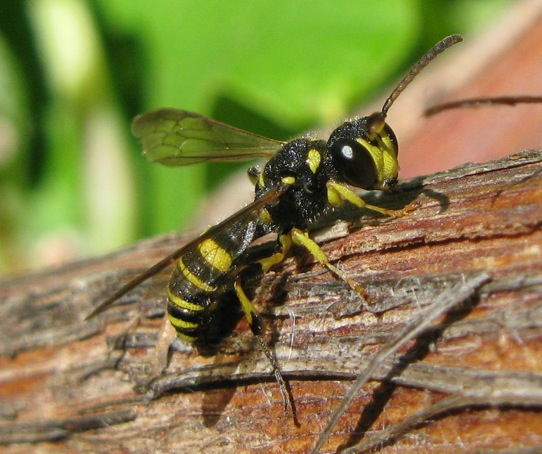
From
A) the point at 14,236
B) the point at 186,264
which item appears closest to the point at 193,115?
the point at 186,264

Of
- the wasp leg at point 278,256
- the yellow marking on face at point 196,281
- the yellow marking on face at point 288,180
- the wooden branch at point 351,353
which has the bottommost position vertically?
the wooden branch at point 351,353

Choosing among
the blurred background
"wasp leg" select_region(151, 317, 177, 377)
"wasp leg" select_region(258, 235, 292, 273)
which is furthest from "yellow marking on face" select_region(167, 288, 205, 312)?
the blurred background

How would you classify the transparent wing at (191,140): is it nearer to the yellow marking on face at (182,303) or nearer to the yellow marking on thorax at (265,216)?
the yellow marking on thorax at (265,216)

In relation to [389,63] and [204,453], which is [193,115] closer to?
[204,453]

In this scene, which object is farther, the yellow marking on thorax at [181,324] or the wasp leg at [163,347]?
the wasp leg at [163,347]

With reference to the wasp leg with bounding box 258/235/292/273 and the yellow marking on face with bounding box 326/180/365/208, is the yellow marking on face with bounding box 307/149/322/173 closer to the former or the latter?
A: the yellow marking on face with bounding box 326/180/365/208

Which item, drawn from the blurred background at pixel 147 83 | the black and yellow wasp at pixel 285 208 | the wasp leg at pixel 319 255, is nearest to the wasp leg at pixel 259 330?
the black and yellow wasp at pixel 285 208

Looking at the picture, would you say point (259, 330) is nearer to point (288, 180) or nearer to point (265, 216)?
point (265, 216)
